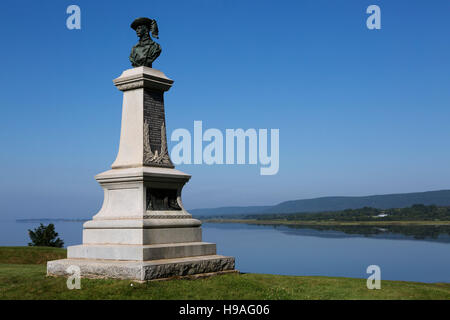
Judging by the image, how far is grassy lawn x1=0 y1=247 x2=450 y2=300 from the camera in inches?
408

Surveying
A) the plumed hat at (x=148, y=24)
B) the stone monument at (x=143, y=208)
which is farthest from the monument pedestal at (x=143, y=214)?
the plumed hat at (x=148, y=24)

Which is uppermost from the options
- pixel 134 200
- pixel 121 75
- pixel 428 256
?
pixel 121 75

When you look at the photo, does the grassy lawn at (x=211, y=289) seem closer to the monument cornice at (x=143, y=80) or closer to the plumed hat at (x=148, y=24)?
the monument cornice at (x=143, y=80)

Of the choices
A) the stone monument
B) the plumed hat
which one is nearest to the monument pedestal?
the stone monument

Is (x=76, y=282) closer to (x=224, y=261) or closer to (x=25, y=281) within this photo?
(x=25, y=281)

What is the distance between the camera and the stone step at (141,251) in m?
11.8

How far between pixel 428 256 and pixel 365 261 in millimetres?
9177

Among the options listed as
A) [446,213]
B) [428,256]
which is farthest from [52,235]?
[446,213]

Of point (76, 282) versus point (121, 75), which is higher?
point (121, 75)

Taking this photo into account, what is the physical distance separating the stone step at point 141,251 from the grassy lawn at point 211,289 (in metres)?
0.84

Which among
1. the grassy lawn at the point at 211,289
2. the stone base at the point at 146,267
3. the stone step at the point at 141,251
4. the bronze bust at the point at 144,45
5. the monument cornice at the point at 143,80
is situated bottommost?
the grassy lawn at the point at 211,289

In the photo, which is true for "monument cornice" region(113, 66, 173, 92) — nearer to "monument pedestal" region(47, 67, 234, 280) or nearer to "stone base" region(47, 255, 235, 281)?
"monument pedestal" region(47, 67, 234, 280)

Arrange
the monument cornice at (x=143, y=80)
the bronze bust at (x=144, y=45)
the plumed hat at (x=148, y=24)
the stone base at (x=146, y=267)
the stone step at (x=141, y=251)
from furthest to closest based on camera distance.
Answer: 1. the plumed hat at (x=148, y=24)
2. the bronze bust at (x=144, y=45)
3. the monument cornice at (x=143, y=80)
4. the stone step at (x=141, y=251)
5. the stone base at (x=146, y=267)
